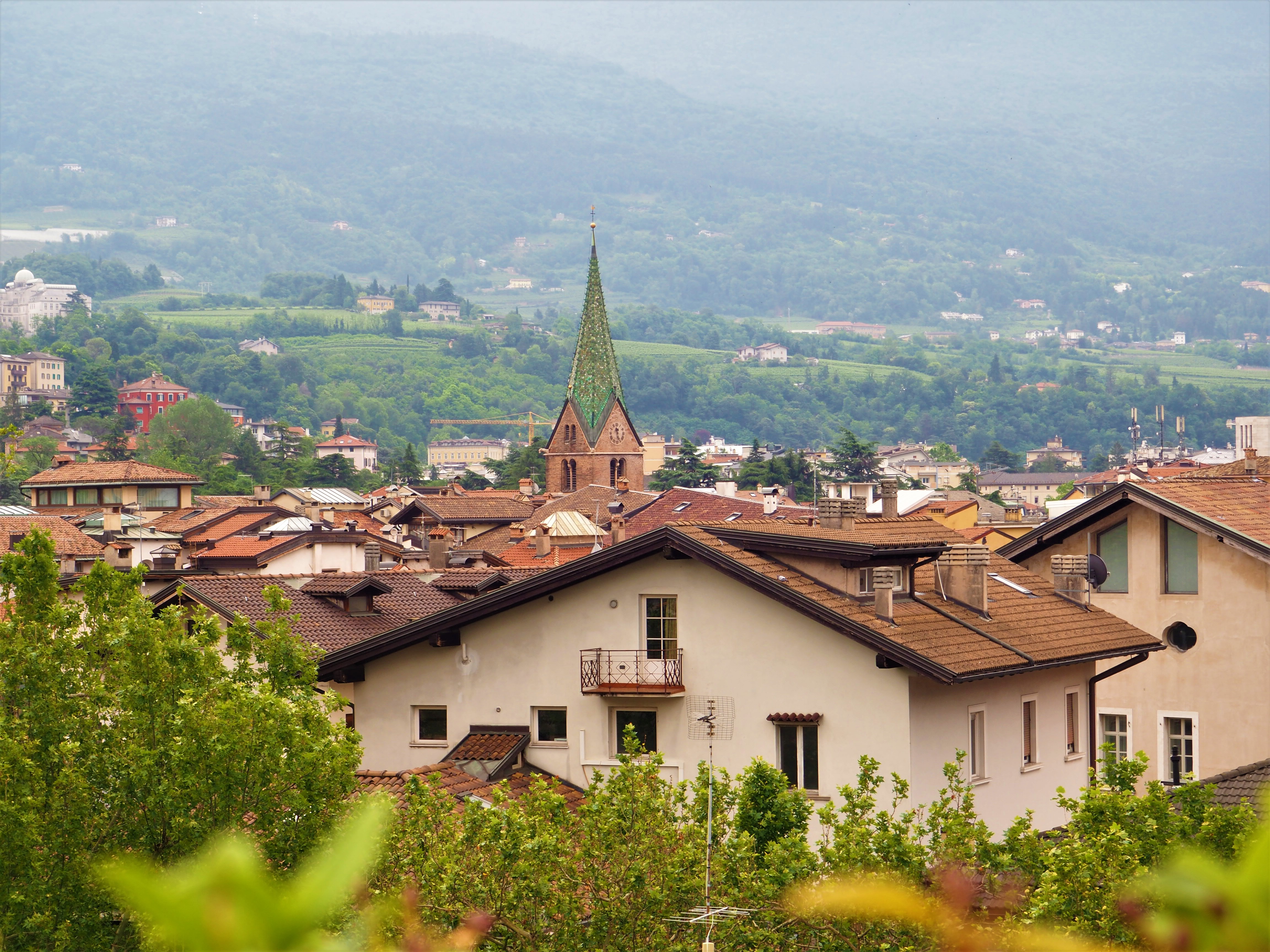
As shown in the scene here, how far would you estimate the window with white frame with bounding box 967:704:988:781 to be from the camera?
21.2 meters

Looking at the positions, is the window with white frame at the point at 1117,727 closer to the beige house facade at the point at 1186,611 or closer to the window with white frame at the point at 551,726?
the beige house facade at the point at 1186,611

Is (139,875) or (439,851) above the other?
(139,875)

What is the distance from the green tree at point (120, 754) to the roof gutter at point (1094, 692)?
14.2 metres

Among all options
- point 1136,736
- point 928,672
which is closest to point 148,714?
point 928,672

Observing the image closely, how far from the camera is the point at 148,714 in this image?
41.7 ft

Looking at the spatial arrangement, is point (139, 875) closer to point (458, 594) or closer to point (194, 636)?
point (194, 636)

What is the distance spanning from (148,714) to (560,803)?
343cm

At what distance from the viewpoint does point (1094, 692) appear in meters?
25.0

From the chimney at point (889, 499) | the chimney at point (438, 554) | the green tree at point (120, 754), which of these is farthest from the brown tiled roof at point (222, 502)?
the green tree at point (120, 754)

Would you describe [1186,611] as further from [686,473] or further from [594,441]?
[594,441]

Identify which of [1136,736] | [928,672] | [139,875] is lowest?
[1136,736]

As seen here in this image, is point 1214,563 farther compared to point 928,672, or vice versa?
point 1214,563

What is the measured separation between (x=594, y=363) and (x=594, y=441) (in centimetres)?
1634

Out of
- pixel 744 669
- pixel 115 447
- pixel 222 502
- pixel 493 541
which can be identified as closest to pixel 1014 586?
pixel 744 669
